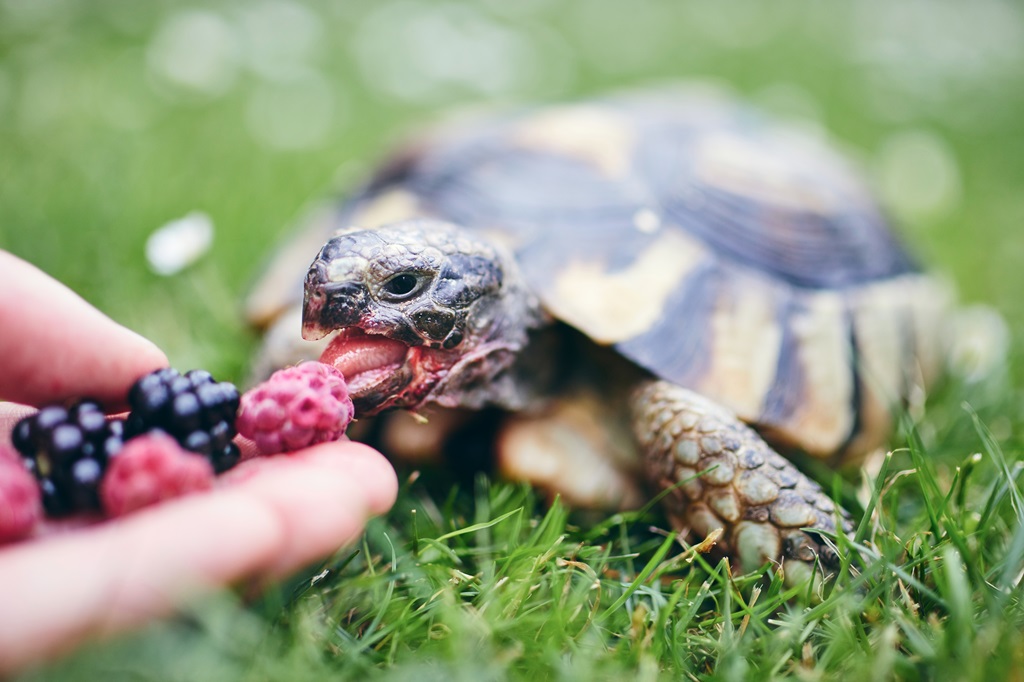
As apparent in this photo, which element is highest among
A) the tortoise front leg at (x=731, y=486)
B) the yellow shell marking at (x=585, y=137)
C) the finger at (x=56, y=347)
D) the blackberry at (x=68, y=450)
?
the yellow shell marking at (x=585, y=137)

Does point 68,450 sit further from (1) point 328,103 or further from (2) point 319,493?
(1) point 328,103

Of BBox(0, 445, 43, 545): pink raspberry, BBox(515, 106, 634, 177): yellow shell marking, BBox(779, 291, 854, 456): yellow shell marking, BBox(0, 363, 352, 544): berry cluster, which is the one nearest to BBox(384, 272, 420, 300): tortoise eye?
BBox(0, 363, 352, 544): berry cluster

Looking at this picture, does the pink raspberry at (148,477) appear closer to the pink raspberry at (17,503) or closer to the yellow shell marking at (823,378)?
the pink raspberry at (17,503)

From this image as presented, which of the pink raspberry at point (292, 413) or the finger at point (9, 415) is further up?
the pink raspberry at point (292, 413)

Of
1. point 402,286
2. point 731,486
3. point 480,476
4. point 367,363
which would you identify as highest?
point 402,286

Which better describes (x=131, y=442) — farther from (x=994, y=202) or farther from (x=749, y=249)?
(x=994, y=202)

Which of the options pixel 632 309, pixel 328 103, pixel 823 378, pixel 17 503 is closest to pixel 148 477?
pixel 17 503

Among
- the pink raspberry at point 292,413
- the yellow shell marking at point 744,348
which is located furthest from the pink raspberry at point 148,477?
the yellow shell marking at point 744,348

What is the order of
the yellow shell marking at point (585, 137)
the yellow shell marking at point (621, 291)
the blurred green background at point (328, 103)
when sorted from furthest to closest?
1. the blurred green background at point (328, 103)
2. the yellow shell marking at point (585, 137)
3. the yellow shell marking at point (621, 291)

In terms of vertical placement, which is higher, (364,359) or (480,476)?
(364,359)
